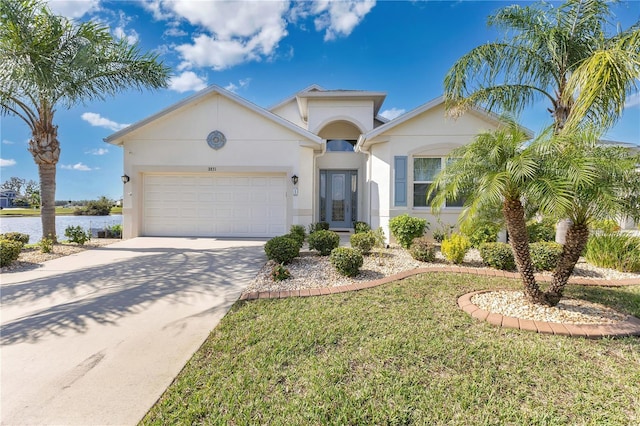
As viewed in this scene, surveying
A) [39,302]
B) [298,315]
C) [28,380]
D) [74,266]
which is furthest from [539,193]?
[74,266]

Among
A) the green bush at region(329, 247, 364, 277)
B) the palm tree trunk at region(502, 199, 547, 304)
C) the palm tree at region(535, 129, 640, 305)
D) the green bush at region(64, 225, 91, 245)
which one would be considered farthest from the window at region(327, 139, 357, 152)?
the palm tree at region(535, 129, 640, 305)

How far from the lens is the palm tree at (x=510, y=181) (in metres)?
3.74

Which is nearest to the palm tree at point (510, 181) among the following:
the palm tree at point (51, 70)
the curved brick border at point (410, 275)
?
the curved brick border at point (410, 275)

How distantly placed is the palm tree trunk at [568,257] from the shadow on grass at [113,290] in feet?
17.7

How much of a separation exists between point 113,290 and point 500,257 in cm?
853

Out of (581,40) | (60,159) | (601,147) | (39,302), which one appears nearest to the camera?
(601,147)

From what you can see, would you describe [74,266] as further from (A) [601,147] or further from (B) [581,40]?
(B) [581,40]

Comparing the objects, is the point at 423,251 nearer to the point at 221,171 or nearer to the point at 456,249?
the point at 456,249

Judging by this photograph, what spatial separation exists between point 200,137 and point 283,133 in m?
3.42

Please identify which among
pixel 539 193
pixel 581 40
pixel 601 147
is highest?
pixel 581 40

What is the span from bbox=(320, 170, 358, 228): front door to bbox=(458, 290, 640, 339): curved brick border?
34.5 feet

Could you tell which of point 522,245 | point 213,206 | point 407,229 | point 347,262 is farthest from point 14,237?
point 522,245

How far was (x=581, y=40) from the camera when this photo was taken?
728 centimetres

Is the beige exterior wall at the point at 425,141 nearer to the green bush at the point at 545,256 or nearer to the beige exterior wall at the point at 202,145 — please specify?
the green bush at the point at 545,256
